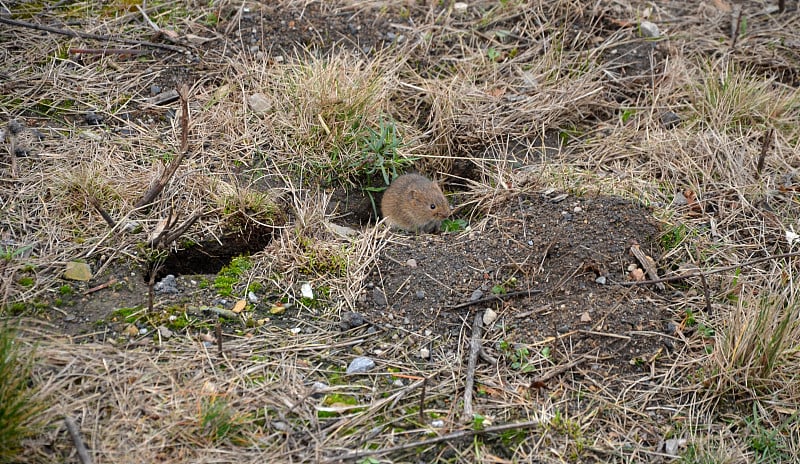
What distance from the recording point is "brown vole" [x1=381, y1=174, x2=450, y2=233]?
4.86 metres

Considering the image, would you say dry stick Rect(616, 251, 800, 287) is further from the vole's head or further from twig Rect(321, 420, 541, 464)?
the vole's head

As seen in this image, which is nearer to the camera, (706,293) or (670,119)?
(706,293)

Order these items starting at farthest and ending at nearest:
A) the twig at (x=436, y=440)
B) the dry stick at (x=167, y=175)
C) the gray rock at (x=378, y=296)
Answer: the dry stick at (x=167, y=175) → the gray rock at (x=378, y=296) → the twig at (x=436, y=440)

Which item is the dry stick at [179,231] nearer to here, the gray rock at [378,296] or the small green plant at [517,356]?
the gray rock at [378,296]

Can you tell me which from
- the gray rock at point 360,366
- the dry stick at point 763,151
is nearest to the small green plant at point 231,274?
the gray rock at point 360,366

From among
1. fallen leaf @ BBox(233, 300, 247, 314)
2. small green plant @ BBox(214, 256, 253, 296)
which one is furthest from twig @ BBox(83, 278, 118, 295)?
fallen leaf @ BBox(233, 300, 247, 314)

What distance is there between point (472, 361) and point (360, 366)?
1.72 ft

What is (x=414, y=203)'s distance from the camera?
4.88m

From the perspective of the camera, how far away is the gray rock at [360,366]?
348 centimetres

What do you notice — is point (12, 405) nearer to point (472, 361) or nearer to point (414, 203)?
point (472, 361)

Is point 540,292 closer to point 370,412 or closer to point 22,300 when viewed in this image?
point 370,412

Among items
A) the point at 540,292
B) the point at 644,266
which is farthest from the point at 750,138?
the point at 540,292

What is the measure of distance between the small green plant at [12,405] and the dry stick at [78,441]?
13 cm

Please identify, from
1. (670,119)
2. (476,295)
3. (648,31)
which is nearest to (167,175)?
(476,295)
